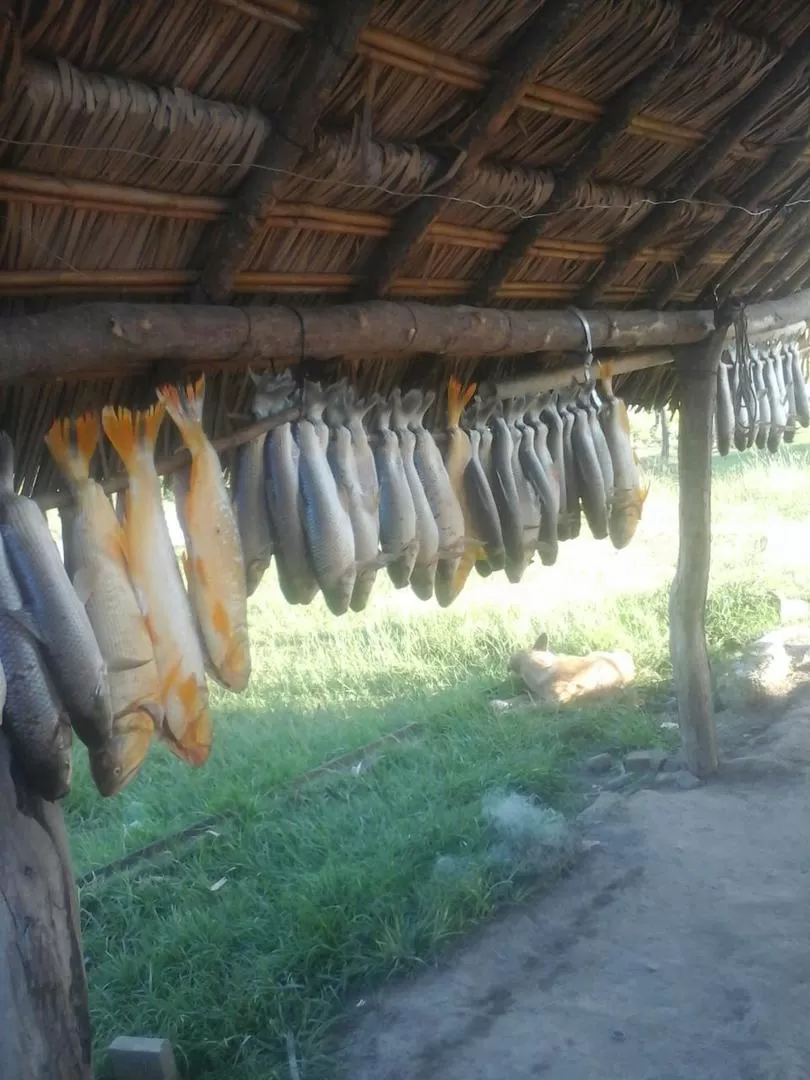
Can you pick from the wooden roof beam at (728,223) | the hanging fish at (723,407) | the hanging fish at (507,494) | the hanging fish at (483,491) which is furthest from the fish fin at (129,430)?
the hanging fish at (723,407)

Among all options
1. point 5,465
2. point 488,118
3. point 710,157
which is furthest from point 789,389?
point 5,465

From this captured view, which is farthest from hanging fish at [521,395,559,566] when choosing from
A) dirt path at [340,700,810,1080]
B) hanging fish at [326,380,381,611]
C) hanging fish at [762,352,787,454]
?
hanging fish at [762,352,787,454]

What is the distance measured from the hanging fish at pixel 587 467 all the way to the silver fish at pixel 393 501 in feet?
3.66

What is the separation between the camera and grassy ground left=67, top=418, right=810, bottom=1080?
446cm

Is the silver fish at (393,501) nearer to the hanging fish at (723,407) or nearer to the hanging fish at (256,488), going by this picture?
the hanging fish at (256,488)

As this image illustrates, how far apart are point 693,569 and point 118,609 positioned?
414 cm

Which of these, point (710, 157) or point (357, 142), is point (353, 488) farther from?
point (710, 157)

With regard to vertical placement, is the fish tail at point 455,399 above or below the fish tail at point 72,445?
above

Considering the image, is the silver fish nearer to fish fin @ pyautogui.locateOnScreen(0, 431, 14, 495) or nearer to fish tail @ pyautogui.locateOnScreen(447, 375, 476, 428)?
fish tail @ pyautogui.locateOnScreen(447, 375, 476, 428)

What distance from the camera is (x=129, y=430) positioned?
2553 millimetres

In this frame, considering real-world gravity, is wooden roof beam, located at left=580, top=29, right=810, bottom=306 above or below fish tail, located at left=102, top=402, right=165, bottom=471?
above

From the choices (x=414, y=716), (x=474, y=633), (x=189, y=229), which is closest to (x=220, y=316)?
(x=189, y=229)

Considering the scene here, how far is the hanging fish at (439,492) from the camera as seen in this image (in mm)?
3596

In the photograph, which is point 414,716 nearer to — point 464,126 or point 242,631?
point 242,631
